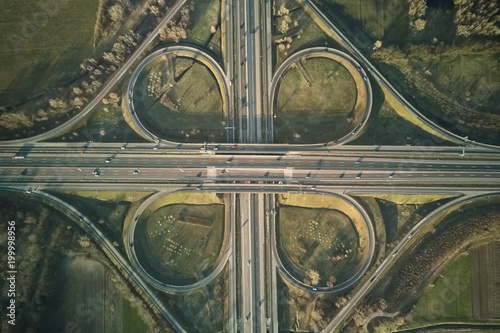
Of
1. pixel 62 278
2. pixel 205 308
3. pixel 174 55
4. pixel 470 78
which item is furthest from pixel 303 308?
pixel 470 78

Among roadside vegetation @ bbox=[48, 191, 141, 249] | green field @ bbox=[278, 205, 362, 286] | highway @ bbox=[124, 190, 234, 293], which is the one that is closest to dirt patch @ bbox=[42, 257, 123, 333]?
highway @ bbox=[124, 190, 234, 293]

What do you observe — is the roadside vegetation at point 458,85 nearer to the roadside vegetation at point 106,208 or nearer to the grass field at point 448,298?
the grass field at point 448,298

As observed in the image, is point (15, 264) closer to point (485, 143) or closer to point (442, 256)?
point (442, 256)

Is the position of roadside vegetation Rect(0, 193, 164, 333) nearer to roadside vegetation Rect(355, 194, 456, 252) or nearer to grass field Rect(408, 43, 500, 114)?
roadside vegetation Rect(355, 194, 456, 252)

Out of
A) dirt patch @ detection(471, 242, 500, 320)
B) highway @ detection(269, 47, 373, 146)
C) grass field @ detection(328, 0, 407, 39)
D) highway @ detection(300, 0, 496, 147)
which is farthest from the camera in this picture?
grass field @ detection(328, 0, 407, 39)

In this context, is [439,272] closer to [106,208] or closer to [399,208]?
[399,208]

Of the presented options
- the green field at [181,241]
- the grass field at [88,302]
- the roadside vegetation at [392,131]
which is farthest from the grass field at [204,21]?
the grass field at [88,302]
